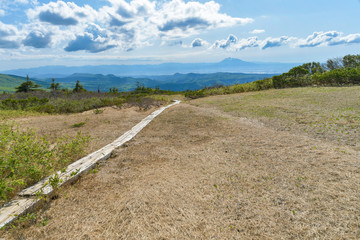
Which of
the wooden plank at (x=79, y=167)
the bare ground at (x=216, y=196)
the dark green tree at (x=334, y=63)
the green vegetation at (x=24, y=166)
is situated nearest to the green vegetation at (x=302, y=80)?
the dark green tree at (x=334, y=63)

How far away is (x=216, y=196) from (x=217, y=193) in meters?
0.12

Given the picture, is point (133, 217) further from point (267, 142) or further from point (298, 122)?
point (298, 122)

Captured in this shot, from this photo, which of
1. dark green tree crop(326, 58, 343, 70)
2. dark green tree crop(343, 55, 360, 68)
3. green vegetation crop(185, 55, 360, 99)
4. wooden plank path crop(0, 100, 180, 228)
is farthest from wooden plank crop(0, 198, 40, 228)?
dark green tree crop(326, 58, 343, 70)

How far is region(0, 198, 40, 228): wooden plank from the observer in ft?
10.2

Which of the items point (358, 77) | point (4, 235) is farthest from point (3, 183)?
point (358, 77)

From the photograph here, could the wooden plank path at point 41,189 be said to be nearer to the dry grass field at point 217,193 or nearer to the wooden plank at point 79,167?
the wooden plank at point 79,167

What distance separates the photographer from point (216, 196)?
396 centimetres

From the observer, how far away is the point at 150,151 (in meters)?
6.69

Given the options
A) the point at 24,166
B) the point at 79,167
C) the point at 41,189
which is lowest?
the point at 79,167

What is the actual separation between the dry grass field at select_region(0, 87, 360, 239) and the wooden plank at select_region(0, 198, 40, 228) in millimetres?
160

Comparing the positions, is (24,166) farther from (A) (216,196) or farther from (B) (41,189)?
(A) (216,196)

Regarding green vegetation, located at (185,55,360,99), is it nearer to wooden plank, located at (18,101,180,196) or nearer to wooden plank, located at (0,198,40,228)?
wooden plank, located at (18,101,180,196)

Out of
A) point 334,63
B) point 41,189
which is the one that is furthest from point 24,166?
point 334,63

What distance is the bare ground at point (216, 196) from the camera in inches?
120
